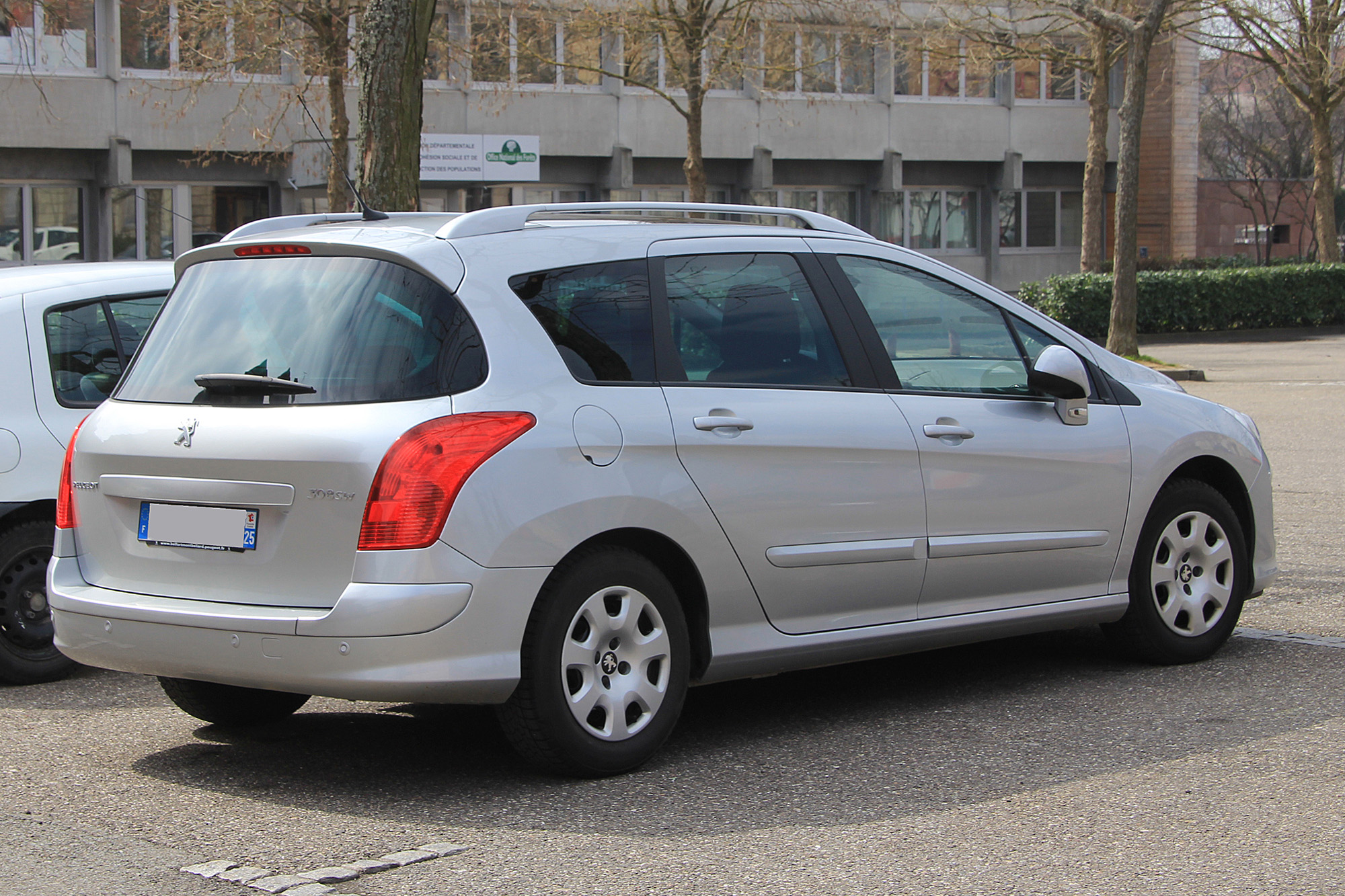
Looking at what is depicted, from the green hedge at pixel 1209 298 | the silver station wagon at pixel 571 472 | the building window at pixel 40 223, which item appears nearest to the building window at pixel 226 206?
the building window at pixel 40 223

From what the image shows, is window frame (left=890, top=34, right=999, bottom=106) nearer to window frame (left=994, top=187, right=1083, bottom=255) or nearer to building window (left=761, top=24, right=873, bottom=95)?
building window (left=761, top=24, right=873, bottom=95)

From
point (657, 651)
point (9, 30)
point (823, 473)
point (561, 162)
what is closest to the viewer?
point (657, 651)

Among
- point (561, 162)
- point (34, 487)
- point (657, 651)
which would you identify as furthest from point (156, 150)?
point (657, 651)

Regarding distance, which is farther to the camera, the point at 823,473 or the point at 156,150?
the point at 156,150

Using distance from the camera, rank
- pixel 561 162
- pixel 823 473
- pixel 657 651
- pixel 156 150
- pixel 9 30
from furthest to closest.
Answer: pixel 561 162 < pixel 156 150 < pixel 9 30 < pixel 823 473 < pixel 657 651

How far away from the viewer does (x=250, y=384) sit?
4570 mm

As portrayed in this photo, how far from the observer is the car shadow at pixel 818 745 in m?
4.41

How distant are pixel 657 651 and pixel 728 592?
1.01 feet

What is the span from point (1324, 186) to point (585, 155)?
56.5 ft

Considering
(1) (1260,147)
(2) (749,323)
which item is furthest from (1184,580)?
(1) (1260,147)

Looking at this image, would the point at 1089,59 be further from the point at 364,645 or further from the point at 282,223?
the point at 364,645

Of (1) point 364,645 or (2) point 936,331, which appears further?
(2) point 936,331

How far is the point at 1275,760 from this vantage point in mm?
4746

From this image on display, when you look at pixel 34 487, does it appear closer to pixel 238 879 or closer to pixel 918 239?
pixel 238 879
